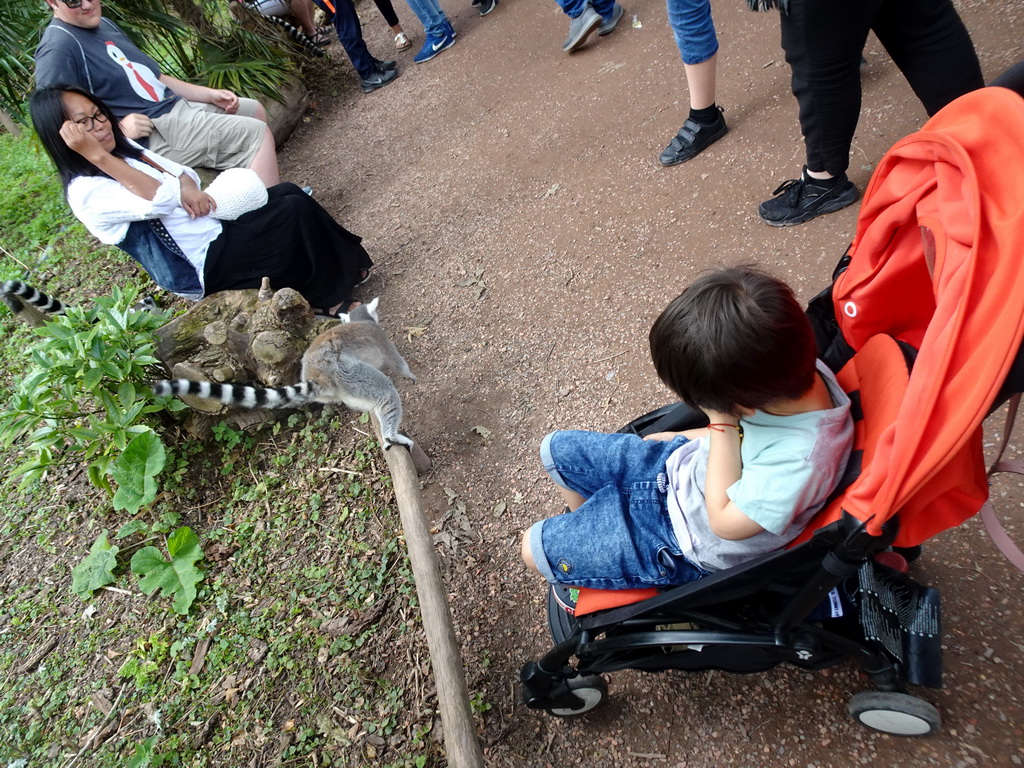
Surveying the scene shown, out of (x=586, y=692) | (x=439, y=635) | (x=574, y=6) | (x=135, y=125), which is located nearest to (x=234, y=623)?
(x=439, y=635)

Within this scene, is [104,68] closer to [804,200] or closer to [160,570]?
[160,570]

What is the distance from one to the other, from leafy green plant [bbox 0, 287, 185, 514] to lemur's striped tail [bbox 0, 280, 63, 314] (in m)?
0.82

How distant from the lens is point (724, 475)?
1.29m

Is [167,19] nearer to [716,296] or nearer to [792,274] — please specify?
[792,274]

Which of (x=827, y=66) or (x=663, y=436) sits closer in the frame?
(x=663, y=436)

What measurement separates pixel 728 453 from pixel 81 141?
3.39m

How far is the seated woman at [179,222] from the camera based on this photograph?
294 cm

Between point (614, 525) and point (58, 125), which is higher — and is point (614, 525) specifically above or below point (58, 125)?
below

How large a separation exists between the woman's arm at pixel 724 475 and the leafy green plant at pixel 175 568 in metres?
2.54

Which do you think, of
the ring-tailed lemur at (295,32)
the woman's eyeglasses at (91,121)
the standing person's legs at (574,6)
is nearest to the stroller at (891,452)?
the woman's eyeglasses at (91,121)

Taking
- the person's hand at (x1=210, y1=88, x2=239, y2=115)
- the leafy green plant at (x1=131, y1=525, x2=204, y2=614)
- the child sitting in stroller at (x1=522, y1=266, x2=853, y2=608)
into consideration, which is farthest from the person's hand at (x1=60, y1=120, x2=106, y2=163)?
the child sitting in stroller at (x1=522, y1=266, x2=853, y2=608)

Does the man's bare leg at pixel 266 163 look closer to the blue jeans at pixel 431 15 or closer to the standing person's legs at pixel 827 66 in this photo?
the blue jeans at pixel 431 15

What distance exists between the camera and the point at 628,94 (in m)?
4.47

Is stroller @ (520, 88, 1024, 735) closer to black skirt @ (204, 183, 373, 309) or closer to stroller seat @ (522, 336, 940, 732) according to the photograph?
stroller seat @ (522, 336, 940, 732)
